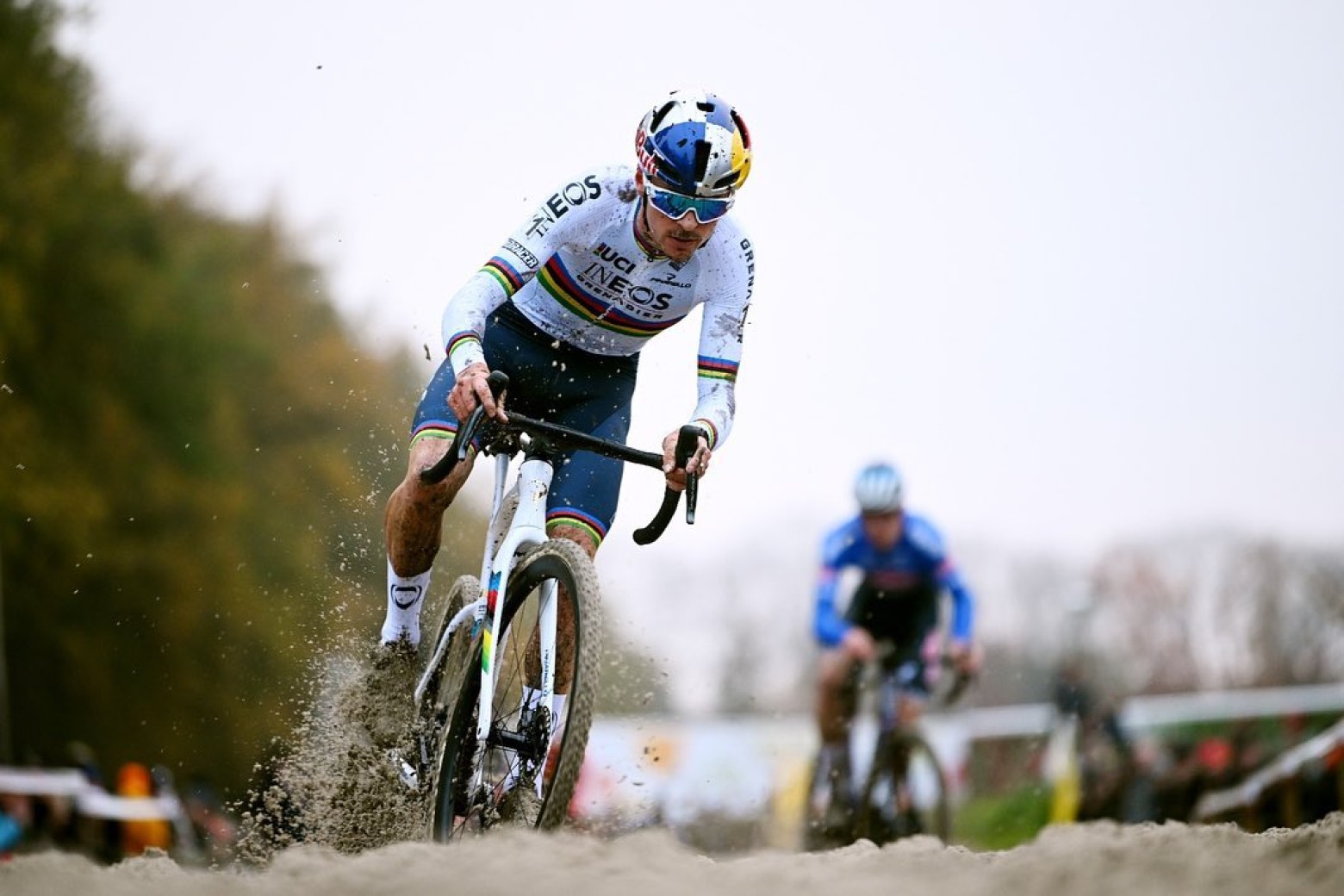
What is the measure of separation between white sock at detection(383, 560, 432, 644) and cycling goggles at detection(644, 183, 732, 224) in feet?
6.28

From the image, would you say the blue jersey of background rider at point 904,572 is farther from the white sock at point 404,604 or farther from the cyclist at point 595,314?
the white sock at point 404,604

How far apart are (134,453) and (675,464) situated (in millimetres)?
22682

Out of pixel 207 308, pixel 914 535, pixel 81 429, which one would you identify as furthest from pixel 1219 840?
pixel 207 308

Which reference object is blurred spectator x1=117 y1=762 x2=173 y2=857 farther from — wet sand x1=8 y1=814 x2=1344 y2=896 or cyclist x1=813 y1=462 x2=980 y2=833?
wet sand x1=8 y1=814 x2=1344 y2=896

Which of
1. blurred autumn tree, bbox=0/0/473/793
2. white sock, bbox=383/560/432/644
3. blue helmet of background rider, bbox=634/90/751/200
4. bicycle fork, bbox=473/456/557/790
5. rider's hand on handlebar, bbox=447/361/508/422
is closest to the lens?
rider's hand on handlebar, bbox=447/361/508/422

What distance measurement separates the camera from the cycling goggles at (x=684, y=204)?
5460 mm

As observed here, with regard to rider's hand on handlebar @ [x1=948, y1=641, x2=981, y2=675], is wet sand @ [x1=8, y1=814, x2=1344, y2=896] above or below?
below

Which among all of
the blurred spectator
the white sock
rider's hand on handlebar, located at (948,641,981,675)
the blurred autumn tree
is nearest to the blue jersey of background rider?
rider's hand on handlebar, located at (948,641,981,675)

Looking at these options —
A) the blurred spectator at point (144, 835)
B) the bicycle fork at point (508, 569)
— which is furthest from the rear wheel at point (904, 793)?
the blurred spectator at point (144, 835)

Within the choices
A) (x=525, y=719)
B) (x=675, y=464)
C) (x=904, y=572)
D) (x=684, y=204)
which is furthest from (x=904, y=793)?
(x=684, y=204)

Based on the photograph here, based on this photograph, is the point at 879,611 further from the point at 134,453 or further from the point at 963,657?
the point at 134,453

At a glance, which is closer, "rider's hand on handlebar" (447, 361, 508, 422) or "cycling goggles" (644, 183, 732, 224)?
"rider's hand on handlebar" (447, 361, 508, 422)

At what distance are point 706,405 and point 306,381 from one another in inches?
962

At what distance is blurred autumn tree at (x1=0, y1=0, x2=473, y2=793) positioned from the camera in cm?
2375
